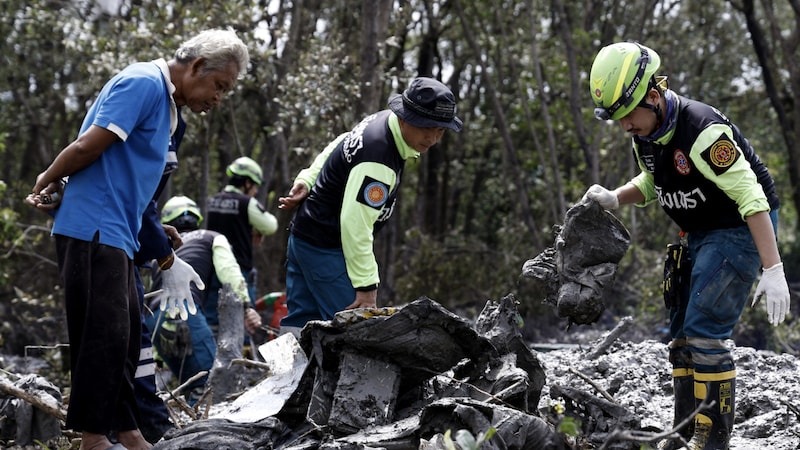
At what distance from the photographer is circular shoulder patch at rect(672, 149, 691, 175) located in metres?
4.27

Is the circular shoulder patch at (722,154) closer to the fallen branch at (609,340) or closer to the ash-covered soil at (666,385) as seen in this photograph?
the ash-covered soil at (666,385)

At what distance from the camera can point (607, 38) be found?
12688 mm

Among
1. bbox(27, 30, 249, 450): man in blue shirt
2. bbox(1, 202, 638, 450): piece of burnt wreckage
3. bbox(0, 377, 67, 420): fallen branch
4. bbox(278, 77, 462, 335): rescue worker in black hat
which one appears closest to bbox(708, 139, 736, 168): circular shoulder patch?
bbox(1, 202, 638, 450): piece of burnt wreckage

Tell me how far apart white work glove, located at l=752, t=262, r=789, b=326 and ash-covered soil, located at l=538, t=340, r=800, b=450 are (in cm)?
53

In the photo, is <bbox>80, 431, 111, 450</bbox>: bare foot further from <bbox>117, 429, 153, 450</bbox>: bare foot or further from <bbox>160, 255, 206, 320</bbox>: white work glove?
<bbox>160, 255, 206, 320</bbox>: white work glove

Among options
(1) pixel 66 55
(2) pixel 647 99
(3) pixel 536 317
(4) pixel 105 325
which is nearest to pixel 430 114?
(2) pixel 647 99

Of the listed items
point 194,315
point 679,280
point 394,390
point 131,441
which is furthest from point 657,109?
→ point 194,315

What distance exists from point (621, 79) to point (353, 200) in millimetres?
1475

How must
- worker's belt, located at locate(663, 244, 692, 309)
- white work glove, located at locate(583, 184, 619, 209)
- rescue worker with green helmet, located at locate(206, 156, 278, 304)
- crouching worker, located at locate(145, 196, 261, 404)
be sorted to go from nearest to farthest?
white work glove, located at locate(583, 184, 619, 209)
worker's belt, located at locate(663, 244, 692, 309)
crouching worker, located at locate(145, 196, 261, 404)
rescue worker with green helmet, located at locate(206, 156, 278, 304)

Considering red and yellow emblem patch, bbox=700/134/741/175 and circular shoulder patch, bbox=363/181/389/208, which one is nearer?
red and yellow emblem patch, bbox=700/134/741/175

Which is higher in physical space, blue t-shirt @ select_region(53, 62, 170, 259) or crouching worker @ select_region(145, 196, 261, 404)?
blue t-shirt @ select_region(53, 62, 170, 259)

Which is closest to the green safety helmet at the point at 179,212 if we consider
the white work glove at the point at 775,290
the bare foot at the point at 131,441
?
the bare foot at the point at 131,441

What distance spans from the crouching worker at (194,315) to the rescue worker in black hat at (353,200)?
1530mm

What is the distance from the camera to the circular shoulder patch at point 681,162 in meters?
4.27
